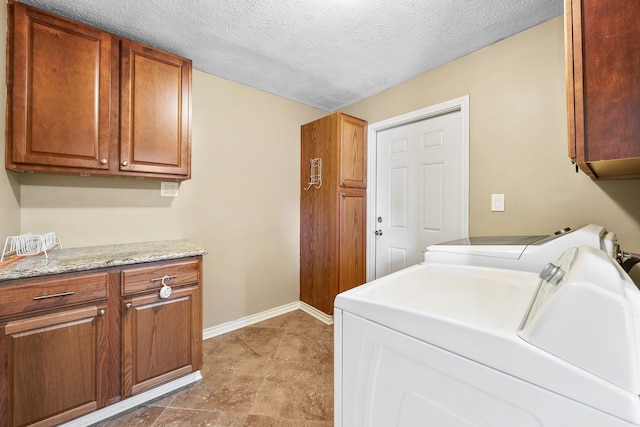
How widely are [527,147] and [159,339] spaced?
2.61 meters

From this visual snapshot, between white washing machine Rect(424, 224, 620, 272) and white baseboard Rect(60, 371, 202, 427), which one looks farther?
white baseboard Rect(60, 371, 202, 427)

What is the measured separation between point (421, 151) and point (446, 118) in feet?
1.06

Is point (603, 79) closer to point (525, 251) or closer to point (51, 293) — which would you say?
point (525, 251)

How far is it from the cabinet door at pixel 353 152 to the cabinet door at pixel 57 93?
1775 millimetres

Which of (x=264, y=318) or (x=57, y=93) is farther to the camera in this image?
(x=264, y=318)

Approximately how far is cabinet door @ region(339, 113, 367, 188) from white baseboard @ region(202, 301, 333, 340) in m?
1.36

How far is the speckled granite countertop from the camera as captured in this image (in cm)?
118

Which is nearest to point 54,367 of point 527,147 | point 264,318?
point 264,318

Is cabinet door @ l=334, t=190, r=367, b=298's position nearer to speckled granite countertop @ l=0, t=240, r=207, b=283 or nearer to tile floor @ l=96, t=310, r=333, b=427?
tile floor @ l=96, t=310, r=333, b=427

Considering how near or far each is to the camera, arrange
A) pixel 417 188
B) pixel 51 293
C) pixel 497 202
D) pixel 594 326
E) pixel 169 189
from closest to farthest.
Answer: pixel 594 326
pixel 51 293
pixel 497 202
pixel 169 189
pixel 417 188

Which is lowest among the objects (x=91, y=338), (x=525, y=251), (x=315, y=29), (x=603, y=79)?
(x=91, y=338)

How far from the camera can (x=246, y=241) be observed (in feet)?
8.24

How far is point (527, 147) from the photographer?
1675mm

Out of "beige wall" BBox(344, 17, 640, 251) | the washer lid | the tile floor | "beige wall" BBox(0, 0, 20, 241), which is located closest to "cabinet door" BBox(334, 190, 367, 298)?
the tile floor
